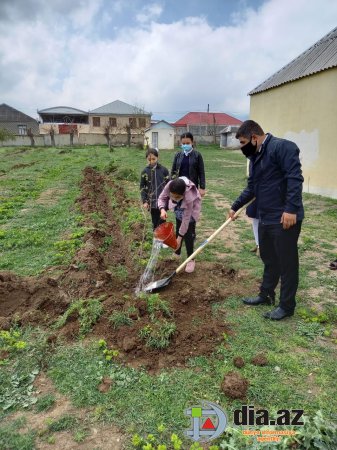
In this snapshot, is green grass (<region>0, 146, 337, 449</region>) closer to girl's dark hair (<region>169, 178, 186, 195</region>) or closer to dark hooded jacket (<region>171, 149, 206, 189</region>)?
dark hooded jacket (<region>171, 149, 206, 189</region>)

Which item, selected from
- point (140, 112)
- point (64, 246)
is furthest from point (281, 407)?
point (140, 112)

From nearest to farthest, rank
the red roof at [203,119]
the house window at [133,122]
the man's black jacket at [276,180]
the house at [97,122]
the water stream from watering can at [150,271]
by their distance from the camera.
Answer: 1. the man's black jacket at [276,180]
2. the water stream from watering can at [150,271]
3. the house at [97,122]
4. the house window at [133,122]
5. the red roof at [203,119]

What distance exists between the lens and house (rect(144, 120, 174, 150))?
39.4 metres

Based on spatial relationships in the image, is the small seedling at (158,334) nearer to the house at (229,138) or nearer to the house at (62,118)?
the house at (229,138)

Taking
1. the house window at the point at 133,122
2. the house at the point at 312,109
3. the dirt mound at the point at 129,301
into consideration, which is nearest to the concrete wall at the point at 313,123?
the house at the point at 312,109

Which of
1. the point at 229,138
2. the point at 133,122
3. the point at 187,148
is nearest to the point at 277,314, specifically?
the point at 187,148

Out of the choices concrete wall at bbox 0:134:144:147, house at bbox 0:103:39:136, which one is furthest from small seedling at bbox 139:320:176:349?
house at bbox 0:103:39:136

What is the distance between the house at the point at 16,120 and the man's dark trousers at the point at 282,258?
55.3 m

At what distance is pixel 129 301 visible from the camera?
376 centimetres

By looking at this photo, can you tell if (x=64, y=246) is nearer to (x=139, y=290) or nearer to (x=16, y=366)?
(x=139, y=290)

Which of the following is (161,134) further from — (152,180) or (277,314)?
(277,314)

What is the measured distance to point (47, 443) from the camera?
2.27 metres

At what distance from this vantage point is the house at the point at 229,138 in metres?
39.9

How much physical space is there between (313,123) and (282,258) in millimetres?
8785
